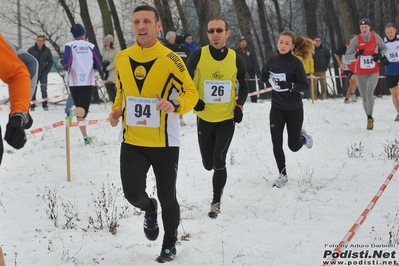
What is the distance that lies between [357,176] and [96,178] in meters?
3.36

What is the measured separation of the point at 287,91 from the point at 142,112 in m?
2.97

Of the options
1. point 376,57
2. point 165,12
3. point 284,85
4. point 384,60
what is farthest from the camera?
point 165,12

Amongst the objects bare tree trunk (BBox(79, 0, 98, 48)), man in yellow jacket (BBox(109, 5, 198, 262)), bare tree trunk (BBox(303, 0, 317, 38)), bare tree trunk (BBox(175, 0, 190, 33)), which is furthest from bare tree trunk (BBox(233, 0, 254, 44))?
man in yellow jacket (BBox(109, 5, 198, 262))

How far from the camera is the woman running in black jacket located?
702 cm

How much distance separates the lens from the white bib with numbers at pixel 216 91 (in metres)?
5.96

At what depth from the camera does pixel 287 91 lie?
7.04 meters

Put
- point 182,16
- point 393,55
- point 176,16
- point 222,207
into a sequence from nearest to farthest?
point 222,207, point 393,55, point 182,16, point 176,16

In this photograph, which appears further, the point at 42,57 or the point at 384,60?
the point at 42,57

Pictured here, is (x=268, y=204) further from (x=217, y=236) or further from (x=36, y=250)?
(x=36, y=250)

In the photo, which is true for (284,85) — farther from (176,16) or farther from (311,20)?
(311,20)

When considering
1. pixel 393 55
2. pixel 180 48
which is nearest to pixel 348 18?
pixel 393 55

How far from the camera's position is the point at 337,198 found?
21.1ft

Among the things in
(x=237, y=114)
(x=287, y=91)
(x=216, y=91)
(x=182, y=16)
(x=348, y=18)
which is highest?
(x=182, y=16)

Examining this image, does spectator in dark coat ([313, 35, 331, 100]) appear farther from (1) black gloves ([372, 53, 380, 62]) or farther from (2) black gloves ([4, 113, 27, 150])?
(2) black gloves ([4, 113, 27, 150])
